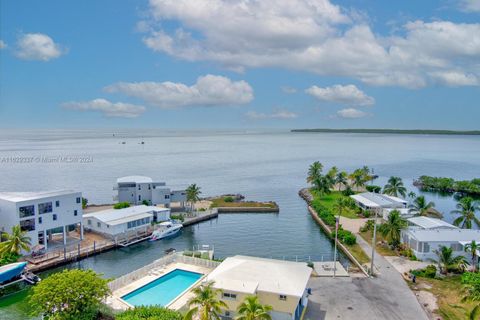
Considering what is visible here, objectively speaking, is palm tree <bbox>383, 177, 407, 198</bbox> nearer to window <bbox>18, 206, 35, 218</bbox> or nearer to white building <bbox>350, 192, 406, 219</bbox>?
white building <bbox>350, 192, 406, 219</bbox>

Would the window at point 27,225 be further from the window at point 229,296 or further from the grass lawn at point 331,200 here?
the grass lawn at point 331,200

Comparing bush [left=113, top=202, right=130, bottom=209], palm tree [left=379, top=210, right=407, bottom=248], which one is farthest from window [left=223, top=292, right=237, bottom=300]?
bush [left=113, top=202, right=130, bottom=209]

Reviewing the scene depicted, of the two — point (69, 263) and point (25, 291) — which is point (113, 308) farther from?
point (69, 263)

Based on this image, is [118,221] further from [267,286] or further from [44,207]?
[267,286]

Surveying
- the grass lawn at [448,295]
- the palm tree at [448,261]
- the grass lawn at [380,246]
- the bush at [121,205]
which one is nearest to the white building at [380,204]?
the grass lawn at [380,246]

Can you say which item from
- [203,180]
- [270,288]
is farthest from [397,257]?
[203,180]

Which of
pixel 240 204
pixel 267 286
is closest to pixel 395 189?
pixel 240 204
